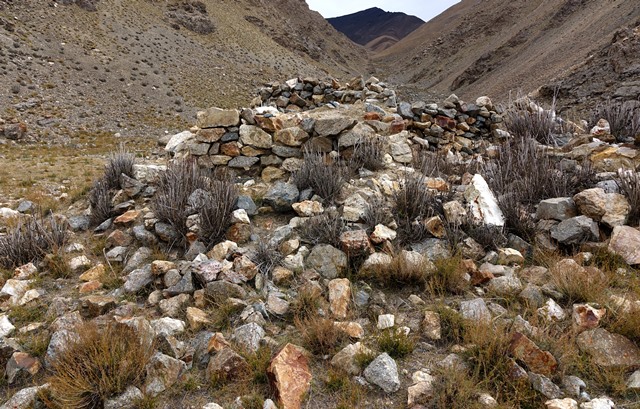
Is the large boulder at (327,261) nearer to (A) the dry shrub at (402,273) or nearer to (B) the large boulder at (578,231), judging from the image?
(A) the dry shrub at (402,273)

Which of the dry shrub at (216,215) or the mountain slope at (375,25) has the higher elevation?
the mountain slope at (375,25)

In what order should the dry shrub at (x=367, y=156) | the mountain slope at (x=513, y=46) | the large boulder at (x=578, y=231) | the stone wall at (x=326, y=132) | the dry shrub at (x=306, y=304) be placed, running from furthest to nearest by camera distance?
the mountain slope at (x=513, y=46) → the stone wall at (x=326, y=132) → the dry shrub at (x=367, y=156) → the large boulder at (x=578, y=231) → the dry shrub at (x=306, y=304)

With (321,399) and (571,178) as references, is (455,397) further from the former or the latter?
(571,178)

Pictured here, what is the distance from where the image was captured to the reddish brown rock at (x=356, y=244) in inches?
146

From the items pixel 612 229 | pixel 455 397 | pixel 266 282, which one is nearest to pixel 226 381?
pixel 266 282

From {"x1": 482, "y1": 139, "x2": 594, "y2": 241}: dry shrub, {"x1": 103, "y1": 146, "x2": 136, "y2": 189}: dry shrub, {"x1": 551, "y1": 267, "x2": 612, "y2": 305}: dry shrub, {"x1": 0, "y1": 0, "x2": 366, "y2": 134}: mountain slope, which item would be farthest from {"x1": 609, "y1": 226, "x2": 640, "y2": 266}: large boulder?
{"x1": 0, "y1": 0, "x2": 366, "y2": 134}: mountain slope

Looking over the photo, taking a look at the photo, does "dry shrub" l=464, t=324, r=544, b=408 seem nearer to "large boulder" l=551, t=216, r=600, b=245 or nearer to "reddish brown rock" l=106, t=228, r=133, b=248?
"large boulder" l=551, t=216, r=600, b=245

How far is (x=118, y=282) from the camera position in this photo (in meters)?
3.79

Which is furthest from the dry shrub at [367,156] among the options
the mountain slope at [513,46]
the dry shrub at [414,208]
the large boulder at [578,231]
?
the mountain slope at [513,46]

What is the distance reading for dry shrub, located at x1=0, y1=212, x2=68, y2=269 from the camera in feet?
13.8

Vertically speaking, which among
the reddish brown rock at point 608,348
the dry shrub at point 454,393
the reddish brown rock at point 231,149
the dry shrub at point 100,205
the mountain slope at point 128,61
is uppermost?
the mountain slope at point 128,61

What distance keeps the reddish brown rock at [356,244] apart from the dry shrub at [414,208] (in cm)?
48

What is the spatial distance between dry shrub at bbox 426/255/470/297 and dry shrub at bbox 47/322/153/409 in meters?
2.29

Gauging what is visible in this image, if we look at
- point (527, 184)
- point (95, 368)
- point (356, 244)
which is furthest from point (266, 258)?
point (527, 184)
